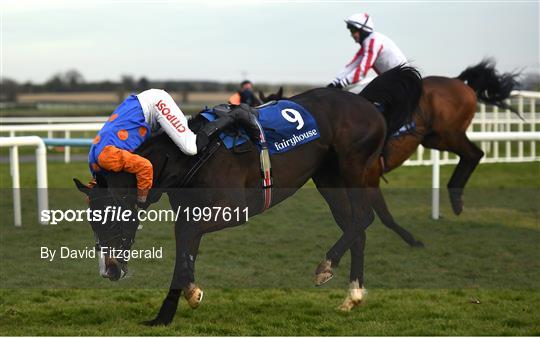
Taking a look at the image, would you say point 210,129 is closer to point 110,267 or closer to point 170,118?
point 170,118

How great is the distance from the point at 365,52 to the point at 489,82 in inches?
66.5

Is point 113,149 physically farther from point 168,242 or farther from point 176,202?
point 168,242

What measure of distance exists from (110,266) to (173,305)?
1.47 feet

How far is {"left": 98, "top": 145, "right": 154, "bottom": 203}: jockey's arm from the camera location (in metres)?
4.15

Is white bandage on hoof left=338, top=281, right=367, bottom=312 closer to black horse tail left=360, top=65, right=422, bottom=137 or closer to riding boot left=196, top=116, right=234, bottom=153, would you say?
black horse tail left=360, top=65, right=422, bottom=137

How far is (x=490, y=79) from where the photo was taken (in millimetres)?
7730

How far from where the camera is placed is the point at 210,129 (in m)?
4.54

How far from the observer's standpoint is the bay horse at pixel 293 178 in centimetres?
433

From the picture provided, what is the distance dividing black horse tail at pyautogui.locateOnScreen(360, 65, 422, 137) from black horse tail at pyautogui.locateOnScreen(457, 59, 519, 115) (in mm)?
2254

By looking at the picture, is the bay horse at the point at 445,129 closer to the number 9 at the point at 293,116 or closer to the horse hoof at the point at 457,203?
the horse hoof at the point at 457,203

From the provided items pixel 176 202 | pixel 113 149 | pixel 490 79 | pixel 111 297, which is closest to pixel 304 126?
pixel 176 202

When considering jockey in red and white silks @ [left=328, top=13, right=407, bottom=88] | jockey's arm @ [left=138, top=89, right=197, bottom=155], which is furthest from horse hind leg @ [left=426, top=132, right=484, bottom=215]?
jockey's arm @ [left=138, top=89, right=197, bottom=155]

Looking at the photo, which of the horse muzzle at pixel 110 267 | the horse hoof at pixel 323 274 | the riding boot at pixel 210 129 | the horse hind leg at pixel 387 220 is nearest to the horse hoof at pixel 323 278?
the horse hoof at pixel 323 274

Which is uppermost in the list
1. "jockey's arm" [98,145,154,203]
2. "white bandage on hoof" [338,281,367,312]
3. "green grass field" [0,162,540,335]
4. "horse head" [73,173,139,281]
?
"jockey's arm" [98,145,154,203]
